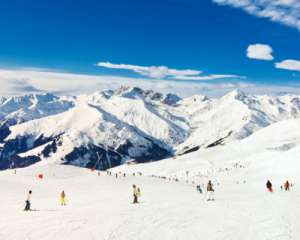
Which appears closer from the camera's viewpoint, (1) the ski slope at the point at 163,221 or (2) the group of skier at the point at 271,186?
(1) the ski slope at the point at 163,221

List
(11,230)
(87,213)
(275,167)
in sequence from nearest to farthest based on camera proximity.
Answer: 1. (11,230)
2. (87,213)
3. (275,167)

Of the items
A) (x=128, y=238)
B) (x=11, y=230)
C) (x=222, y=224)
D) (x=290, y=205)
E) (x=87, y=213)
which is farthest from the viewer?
(x=290, y=205)

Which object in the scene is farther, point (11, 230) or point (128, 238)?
point (11, 230)

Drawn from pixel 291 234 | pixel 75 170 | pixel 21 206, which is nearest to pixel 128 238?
pixel 291 234

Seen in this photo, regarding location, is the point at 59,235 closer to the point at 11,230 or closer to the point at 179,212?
the point at 11,230

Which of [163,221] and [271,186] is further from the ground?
[271,186]

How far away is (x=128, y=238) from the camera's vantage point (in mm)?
27062

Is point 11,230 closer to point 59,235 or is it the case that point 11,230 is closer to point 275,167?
point 59,235

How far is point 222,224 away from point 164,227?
4.66 m

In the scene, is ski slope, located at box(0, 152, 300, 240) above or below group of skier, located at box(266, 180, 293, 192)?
below

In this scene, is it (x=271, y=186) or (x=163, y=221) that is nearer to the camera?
(x=163, y=221)

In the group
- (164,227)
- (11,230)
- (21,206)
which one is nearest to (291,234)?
(164,227)

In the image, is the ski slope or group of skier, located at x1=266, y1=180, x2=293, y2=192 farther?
group of skier, located at x1=266, y1=180, x2=293, y2=192

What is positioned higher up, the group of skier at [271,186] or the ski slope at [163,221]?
the group of skier at [271,186]
